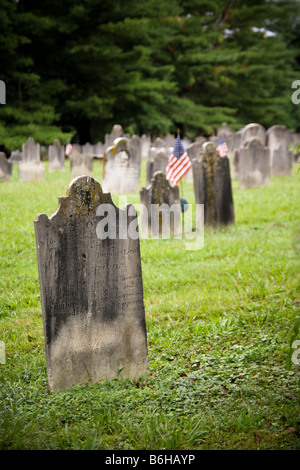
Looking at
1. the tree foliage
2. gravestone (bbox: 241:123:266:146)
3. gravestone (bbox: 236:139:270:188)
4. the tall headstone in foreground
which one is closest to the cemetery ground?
the tall headstone in foreground

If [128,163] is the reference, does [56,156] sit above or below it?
above

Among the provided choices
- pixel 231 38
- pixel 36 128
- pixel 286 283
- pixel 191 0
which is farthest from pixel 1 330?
pixel 231 38

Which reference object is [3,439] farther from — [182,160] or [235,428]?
[182,160]

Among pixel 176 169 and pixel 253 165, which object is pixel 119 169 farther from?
pixel 253 165

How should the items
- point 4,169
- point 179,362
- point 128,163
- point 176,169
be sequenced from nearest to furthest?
point 179,362 < point 176,169 < point 4,169 < point 128,163

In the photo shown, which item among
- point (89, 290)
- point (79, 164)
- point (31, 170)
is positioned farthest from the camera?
point (79, 164)

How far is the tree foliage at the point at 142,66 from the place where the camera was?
32.4 ft

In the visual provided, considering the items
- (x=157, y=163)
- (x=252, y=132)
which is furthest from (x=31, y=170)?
(x=252, y=132)

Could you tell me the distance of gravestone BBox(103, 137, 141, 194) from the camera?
10398mm

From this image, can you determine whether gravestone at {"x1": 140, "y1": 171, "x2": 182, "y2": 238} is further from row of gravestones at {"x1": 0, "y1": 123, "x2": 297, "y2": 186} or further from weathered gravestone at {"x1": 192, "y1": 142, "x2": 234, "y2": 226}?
row of gravestones at {"x1": 0, "y1": 123, "x2": 297, "y2": 186}

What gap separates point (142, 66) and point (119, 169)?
16.8m

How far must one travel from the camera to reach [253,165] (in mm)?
12445

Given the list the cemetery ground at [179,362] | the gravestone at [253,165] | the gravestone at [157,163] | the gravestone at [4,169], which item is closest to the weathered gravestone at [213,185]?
the cemetery ground at [179,362]
